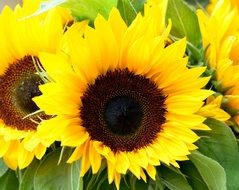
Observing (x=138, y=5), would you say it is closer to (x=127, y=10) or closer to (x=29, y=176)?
(x=127, y=10)

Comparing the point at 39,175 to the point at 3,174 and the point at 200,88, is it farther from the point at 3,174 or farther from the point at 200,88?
the point at 200,88

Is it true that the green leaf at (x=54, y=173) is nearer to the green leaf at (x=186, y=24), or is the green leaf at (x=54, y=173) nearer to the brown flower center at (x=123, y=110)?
the brown flower center at (x=123, y=110)

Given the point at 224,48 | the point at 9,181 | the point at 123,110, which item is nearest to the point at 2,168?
the point at 9,181

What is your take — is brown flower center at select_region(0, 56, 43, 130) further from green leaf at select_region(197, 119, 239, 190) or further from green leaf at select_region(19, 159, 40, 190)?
green leaf at select_region(197, 119, 239, 190)

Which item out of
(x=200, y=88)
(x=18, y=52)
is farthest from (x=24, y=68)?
(x=200, y=88)

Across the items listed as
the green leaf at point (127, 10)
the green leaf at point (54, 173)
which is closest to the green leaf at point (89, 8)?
the green leaf at point (127, 10)
